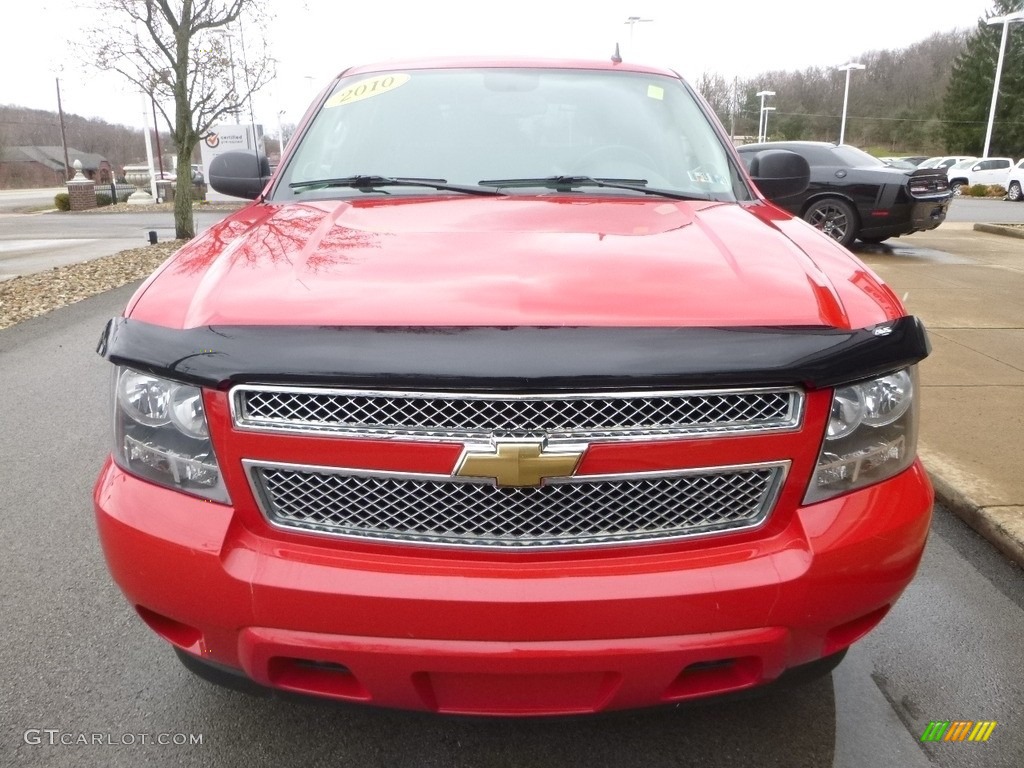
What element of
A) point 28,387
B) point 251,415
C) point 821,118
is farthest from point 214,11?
point 821,118

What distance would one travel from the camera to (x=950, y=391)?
197 inches

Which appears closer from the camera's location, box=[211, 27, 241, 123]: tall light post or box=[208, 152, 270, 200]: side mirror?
box=[208, 152, 270, 200]: side mirror

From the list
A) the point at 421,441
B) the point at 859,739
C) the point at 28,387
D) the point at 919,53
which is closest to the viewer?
the point at 421,441

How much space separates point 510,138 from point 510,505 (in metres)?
1.73

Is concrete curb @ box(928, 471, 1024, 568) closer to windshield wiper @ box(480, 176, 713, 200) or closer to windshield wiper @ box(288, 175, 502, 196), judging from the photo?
windshield wiper @ box(480, 176, 713, 200)

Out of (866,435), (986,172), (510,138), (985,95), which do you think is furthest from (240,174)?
(985,95)

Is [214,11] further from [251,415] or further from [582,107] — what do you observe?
[251,415]

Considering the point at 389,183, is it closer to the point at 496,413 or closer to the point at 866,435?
the point at 496,413

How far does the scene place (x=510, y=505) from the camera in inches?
63.9

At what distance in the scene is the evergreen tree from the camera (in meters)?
58.7

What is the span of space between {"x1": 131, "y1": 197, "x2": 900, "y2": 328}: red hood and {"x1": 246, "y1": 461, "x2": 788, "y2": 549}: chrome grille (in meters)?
0.31

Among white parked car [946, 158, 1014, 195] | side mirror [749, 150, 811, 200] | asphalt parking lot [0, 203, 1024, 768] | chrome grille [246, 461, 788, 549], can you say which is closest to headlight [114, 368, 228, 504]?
chrome grille [246, 461, 788, 549]

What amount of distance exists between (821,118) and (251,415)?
9381 centimetres

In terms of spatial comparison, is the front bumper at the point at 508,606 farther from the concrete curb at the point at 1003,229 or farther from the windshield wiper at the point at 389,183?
the concrete curb at the point at 1003,229
